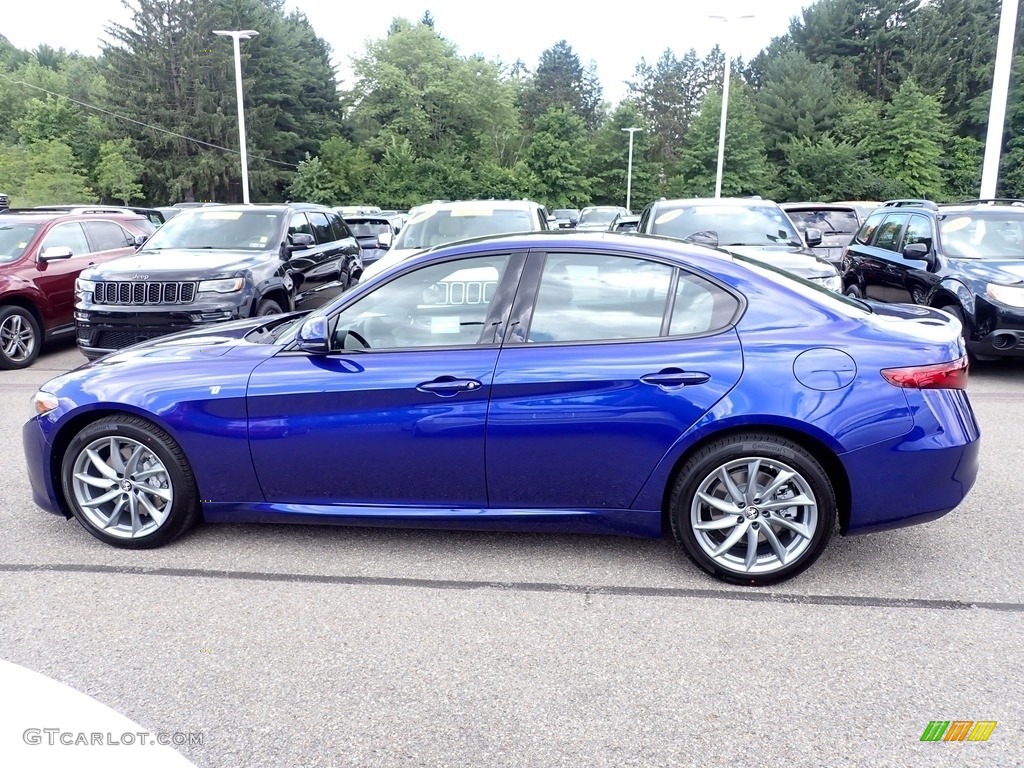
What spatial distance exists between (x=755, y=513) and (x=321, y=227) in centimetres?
855

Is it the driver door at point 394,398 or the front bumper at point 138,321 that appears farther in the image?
the front bumper at point 138,321

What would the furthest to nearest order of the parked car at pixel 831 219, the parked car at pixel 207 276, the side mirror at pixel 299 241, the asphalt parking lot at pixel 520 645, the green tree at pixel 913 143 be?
the green tree at pixel 913 143
the parked car at pixel 831 219
the side mirror at pixel 299 241
the parked car at pixel 207 276
the asphalt parking lot at pixel 520 645

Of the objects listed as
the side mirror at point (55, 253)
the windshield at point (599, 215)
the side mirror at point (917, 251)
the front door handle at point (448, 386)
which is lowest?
Answer: the front door handle at point (448, 386)

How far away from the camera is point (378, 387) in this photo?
3910mm

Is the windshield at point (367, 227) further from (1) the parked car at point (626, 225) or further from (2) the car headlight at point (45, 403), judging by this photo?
(2) the car headlight at point (45, 403)

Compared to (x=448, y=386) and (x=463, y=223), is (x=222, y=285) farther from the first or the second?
(x=448, y=386)

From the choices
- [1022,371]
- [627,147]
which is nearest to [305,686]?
[1022,371]

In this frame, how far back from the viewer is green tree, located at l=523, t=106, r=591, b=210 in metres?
59.6

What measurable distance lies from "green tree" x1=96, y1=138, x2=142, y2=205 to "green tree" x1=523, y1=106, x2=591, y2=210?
25.9 meters

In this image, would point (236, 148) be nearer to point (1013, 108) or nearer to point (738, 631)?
point (1013, 108)

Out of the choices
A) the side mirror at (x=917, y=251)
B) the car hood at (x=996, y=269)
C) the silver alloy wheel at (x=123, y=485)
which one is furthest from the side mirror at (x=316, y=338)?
the side mirror at (x=917, y=251)

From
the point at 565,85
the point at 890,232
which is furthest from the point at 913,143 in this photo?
the point at 890,232

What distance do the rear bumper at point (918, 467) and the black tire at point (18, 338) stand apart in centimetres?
928

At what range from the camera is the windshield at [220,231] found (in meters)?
9.63
